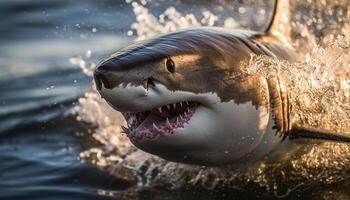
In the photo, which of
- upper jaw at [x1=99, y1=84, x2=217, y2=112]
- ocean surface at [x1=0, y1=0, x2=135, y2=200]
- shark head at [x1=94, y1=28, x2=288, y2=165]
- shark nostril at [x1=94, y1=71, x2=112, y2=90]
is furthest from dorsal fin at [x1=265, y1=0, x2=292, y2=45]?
shark nostril at [x1=94, y1=71, x2=112, y2=90]

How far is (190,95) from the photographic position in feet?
8.08

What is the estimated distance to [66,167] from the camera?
12.0ft

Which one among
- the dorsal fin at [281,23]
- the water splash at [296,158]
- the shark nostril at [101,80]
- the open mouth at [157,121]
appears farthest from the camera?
the dorsal fin at [281,23]

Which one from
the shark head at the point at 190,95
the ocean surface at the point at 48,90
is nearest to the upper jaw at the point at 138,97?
the shark head at the point at 190,95

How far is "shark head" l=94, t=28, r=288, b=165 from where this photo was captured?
2.33 m

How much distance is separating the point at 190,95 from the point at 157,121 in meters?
0.14

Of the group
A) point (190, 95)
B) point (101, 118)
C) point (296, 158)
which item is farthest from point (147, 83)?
point (101, 118)

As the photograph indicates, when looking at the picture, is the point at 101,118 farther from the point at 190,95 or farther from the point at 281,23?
the point at 190,95

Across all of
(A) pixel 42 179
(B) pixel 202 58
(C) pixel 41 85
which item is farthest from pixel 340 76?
(C) pixel 41 85

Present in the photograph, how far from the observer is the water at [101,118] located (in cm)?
324

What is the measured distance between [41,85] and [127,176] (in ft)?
5.93

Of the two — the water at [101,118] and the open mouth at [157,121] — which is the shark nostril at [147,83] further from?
the water at [101,118]

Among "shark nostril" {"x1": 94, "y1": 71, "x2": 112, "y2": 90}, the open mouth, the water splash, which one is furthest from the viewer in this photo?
the water splash

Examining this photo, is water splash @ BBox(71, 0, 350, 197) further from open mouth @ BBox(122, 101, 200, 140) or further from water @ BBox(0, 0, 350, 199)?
open mouth @ BBox(122, 101, 200, 140)
